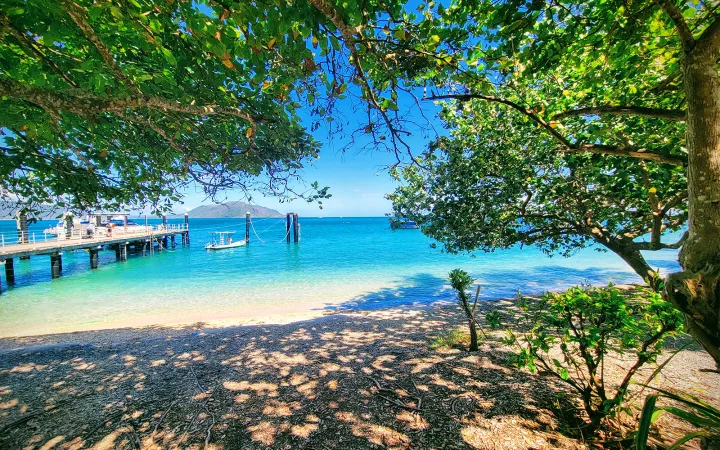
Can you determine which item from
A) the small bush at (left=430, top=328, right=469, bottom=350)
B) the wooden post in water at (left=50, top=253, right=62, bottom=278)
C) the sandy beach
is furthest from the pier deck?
the small bush at (left=430, top=328, right=469, bottom=350)

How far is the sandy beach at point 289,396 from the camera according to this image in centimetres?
294

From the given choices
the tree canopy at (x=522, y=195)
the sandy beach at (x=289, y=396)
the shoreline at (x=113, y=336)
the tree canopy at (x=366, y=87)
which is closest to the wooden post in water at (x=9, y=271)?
the shoreline at (x=113, y=336)

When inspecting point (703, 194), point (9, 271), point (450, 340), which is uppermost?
point (703, 194)

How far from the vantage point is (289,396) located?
377 centimetres

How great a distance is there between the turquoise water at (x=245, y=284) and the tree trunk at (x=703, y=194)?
10960 mm

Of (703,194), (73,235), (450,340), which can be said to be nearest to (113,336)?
(450,340)

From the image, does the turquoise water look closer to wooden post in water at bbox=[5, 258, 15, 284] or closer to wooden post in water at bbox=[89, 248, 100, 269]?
wooden post in water at bbox=[5, 258, 15, 284]

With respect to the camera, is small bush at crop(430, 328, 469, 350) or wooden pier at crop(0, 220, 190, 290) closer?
small bush at crop(430, 328, 469, 350)

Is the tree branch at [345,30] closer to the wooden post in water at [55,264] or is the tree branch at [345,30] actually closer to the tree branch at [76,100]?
the tree branch at [76,100]

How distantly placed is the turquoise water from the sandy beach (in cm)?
637

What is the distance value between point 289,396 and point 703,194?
4.64 metres

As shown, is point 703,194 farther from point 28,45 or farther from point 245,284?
point 245,284

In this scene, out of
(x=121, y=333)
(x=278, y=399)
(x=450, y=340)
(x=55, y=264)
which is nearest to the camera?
(x=278, y=399)

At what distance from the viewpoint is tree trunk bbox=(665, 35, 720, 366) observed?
1616 millimetres
